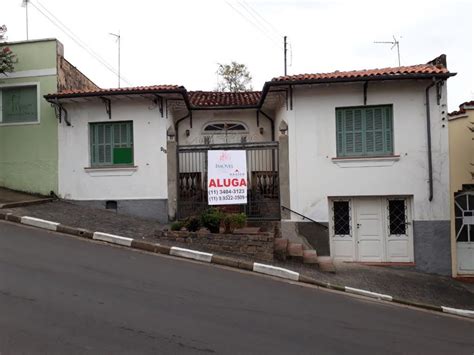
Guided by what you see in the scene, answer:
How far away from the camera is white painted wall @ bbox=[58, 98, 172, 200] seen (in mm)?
11828

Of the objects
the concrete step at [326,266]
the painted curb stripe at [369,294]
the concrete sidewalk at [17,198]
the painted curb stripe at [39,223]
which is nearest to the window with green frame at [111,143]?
the concrete sidewalk at [17,198]

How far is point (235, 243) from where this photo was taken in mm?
8883

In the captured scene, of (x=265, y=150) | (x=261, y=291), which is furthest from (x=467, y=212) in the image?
(x=261, y=291)

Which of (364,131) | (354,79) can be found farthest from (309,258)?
(354,79)

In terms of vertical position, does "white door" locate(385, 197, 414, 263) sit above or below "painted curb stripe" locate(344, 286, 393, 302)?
above

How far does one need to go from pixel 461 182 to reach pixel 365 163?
2598 mm

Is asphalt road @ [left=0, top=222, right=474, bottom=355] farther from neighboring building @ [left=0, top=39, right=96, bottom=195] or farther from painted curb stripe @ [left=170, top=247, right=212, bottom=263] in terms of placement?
neighboring building @ [left=0, top=39, right=96, bottom=195]

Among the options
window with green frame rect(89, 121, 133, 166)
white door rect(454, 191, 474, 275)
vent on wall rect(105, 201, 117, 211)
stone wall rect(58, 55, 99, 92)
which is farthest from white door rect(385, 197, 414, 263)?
stone wall rect(58, 55, 99, 92)

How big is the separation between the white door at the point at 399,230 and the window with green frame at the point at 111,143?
741 centimetres

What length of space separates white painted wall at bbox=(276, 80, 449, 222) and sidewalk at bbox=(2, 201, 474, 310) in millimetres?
1670

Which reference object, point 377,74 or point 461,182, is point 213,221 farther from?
point 461,182

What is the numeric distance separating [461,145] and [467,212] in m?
1.79

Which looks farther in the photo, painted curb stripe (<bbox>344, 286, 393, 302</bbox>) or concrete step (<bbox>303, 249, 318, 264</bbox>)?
concrete step (<bbox>303, 249, 318, 264</bbox>)

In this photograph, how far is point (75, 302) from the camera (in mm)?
5227
